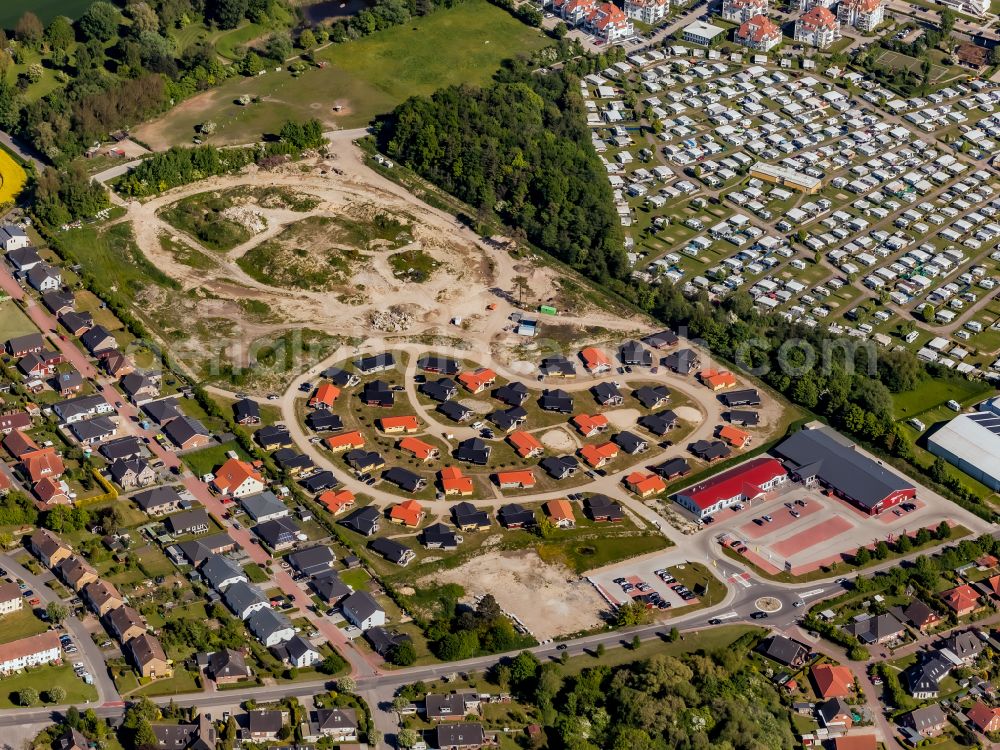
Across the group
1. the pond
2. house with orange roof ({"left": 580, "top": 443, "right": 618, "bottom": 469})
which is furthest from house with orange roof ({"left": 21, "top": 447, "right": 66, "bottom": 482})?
the pond

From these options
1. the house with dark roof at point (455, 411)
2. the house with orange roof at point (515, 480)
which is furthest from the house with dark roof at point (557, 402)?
the house with orange roof at point (515, 480)

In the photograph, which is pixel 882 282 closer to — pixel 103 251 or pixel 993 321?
pixel 993 321

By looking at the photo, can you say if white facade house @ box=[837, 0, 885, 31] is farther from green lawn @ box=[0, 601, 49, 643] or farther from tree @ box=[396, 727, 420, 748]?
green lawn @ box=[0, 601, 49, 643]

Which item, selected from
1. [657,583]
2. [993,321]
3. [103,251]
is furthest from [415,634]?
[993,321]

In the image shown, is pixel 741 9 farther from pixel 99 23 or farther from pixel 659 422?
pixel 659 422

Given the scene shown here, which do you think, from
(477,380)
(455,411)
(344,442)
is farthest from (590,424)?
(344,442)

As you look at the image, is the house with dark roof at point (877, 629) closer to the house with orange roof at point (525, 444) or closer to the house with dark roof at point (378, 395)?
the house with orange roof at point (525, 444)
